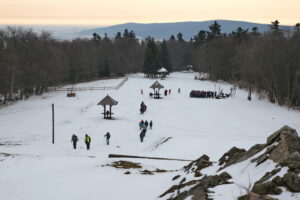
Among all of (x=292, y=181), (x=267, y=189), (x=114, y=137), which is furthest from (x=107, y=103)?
(x=292, y=181)

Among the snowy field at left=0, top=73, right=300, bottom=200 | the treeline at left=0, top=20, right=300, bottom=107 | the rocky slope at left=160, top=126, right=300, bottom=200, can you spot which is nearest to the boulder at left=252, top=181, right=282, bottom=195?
the rocky slope at left=160, top=126, right=300, bottom=200

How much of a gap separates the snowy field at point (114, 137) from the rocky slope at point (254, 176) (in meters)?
1.83

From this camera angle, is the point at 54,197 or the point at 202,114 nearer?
the point at 54,197

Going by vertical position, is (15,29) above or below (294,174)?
above

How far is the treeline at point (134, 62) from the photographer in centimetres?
4447

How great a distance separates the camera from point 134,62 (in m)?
99.8

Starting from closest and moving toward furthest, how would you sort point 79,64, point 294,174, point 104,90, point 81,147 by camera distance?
point 294,174 < point 81,147 < point 104,90 < point 79,64

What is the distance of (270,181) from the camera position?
27.7 feet

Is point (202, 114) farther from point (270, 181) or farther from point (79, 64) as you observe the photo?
point (79, 64)

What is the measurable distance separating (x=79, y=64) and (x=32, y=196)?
64708 mm

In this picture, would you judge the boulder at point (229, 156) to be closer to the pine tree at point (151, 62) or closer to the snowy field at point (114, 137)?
the snowy field at point (114, 137)

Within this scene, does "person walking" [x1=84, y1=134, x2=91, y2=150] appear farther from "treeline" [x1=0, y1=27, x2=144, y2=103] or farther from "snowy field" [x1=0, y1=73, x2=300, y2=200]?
"treeline" [x1=0, y1=27, x2=144, y2=103]

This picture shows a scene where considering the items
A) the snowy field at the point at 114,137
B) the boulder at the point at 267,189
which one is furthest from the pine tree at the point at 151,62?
the boulder at the point at 267,189

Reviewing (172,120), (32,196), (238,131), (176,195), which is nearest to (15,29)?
(172,120)
